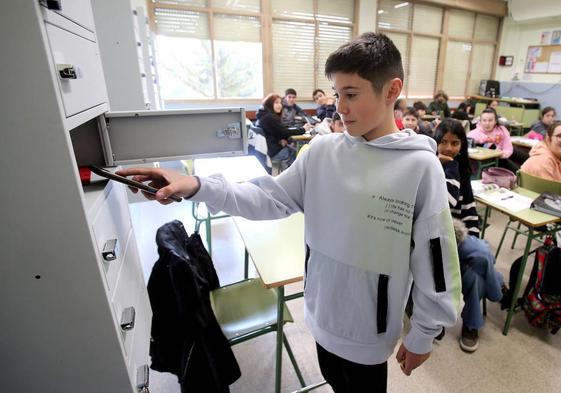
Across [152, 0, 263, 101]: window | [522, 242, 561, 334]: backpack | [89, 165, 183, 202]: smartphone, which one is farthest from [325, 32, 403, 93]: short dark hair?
[152, 0, 263, 101]: window

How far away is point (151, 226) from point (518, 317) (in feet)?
9.91

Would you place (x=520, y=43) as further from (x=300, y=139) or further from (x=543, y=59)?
(x=300, y=139)

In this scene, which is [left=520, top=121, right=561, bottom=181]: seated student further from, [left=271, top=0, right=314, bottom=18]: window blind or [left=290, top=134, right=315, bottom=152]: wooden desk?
[left=271, top=0, right=314, bottom=18]: window blind

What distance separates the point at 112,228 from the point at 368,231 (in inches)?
25.4

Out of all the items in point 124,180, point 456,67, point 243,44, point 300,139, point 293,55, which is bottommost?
point 300,139

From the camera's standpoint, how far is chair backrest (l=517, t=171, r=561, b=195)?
2.10 metres

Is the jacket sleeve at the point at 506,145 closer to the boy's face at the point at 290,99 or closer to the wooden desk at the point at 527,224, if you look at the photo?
the wooden desk at the point at 527,224

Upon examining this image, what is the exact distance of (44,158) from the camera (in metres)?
0.53

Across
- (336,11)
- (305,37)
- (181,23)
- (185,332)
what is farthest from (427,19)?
(185,332)

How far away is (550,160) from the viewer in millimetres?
2383

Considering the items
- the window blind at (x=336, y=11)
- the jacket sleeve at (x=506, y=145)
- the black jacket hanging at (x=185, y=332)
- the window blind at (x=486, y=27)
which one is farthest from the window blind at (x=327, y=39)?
the black jacket hanging at (x=185, y=332)

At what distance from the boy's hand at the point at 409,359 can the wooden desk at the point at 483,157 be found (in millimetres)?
3175

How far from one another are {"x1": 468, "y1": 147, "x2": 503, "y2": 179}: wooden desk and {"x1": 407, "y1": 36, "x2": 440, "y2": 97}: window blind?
4149 mm

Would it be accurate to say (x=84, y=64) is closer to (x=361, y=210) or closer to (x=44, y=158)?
(x=44, y=158)
